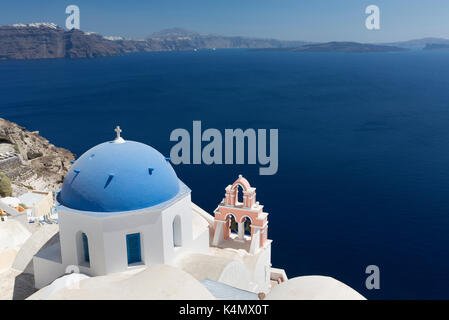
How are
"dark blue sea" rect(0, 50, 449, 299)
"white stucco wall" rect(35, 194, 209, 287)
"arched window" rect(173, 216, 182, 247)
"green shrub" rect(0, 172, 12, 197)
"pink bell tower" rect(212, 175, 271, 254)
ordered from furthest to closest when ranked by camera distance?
"green shrub" rect(0, 172, 12, 197) → "dark blue sea" rect(0, 50, 449, 299) → "pink bell tower" rect(212, 175, 271, 254) → "arched window" rect(173, 216, 182, 247) → "white stucco wall" rect(35, 194, 209, 287)

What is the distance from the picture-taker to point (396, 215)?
32.6m

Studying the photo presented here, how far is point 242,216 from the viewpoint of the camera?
58.2 feet

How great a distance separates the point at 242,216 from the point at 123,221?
6987 millimetres

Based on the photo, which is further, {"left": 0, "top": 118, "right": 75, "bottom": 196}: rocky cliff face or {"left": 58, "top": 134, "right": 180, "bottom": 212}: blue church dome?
{"left": 0, "top": 118, "right": 75, "bottom": 196}: rocky cliff face

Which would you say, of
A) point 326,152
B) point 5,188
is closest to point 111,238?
point 5,188

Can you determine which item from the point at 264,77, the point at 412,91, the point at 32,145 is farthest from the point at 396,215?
the point at 264,77

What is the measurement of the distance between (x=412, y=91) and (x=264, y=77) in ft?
159

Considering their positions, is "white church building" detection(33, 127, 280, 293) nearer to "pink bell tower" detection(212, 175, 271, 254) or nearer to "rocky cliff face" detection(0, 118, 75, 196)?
"pink bell tower" detection(212, 175, 271, 254)

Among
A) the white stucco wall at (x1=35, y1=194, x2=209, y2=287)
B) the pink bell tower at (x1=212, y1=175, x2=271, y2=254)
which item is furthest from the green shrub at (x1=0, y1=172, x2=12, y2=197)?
the pink bell tower at (x1=212, y1=175, x2=271, y2=254)

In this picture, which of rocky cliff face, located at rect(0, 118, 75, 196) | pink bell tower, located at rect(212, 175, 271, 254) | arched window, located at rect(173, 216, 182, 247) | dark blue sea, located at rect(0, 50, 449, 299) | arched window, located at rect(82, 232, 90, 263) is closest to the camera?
arched window, located at rect(82, 232, 90, 263)

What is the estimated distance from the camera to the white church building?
12.0 metres

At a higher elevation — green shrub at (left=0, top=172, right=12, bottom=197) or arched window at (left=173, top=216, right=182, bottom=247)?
arched window at (left=173, top=216, right=182, bottom=247)

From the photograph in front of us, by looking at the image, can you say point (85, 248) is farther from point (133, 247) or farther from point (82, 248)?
point (133, 247)
